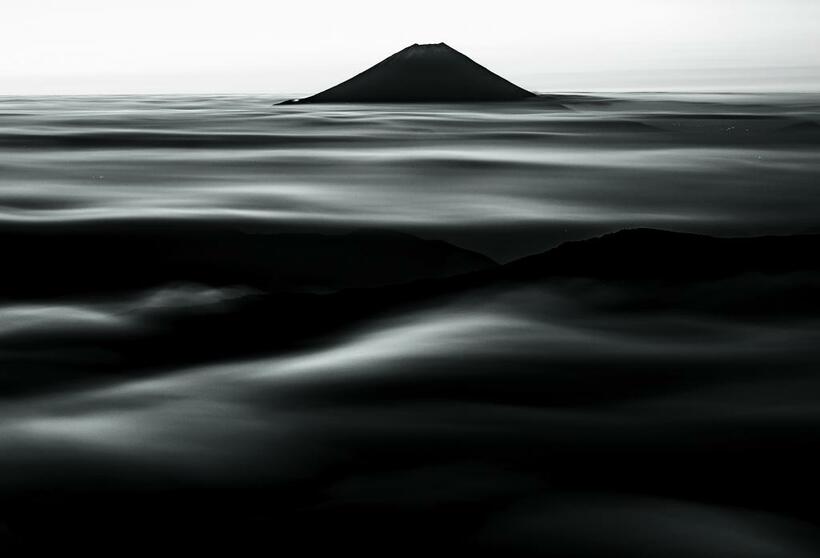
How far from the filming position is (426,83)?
124ft

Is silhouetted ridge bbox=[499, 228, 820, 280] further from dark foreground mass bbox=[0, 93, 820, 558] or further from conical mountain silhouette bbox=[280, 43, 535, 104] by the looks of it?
conical mountain silhouette bbox=[280, 43, 535, 104]

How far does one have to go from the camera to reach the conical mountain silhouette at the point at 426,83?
118 feet

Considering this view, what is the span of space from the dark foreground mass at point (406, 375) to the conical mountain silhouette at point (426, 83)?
3075 cm

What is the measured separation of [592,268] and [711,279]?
14.5 inches

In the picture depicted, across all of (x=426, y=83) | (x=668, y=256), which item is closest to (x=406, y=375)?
(x=668, y=256)

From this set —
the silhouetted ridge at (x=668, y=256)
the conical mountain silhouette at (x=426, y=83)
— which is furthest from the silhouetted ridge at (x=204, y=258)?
the conical mountain silhouette at (x=426, y=83)

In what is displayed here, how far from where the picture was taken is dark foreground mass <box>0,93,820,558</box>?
1.49 metres

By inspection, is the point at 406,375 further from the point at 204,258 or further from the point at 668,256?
the point at 668,256

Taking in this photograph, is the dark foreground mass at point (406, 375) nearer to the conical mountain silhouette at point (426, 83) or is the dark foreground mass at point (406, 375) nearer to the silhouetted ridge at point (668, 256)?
Answer: the silhouetted ridge at point (668, 256)

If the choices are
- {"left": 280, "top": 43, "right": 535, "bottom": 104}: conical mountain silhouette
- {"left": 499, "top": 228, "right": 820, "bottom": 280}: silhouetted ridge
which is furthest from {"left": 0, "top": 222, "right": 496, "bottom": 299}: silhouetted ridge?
{"left": 280, "top": 43, "right": 535, "bottom": 104}: conical mountain silhouette

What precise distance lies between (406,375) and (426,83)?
119ft

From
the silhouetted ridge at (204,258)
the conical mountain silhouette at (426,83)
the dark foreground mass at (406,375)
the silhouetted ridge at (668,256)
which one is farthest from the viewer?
the conical mountain silhouette at (426,83)

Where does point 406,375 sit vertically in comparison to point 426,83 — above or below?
above

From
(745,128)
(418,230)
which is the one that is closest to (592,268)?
(418,230)
